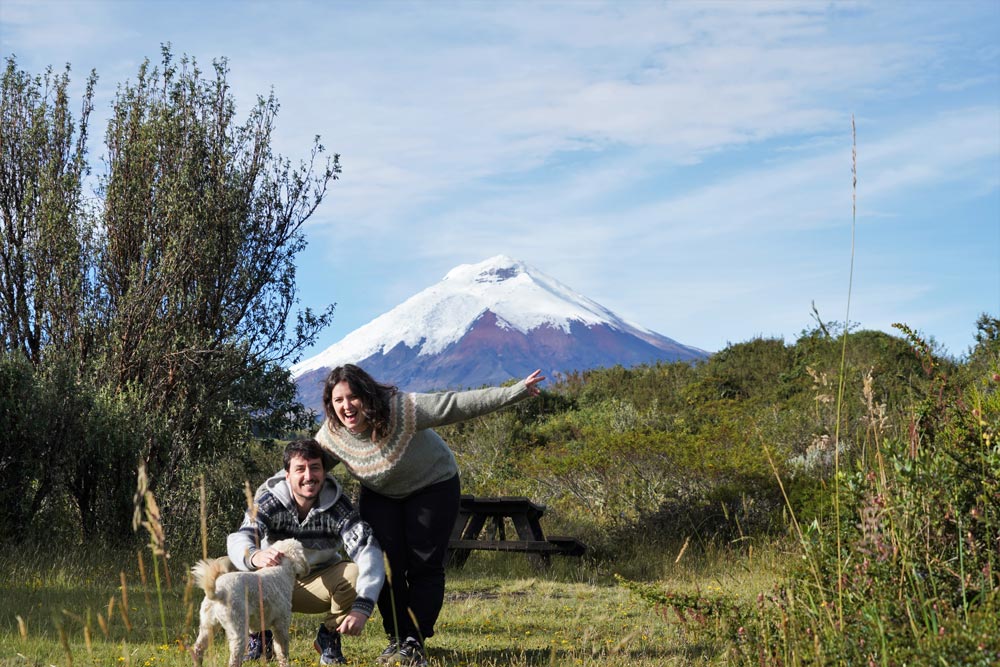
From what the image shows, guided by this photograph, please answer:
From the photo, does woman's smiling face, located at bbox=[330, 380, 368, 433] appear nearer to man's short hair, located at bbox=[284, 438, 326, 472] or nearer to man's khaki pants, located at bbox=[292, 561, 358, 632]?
man's short hair, located at bbox=[284, 438, 326, 472]

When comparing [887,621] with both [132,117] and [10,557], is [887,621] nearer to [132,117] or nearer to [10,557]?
[10,557]

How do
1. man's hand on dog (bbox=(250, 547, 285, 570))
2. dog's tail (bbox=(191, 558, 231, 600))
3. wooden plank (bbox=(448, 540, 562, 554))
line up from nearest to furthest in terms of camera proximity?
dog's tail (bbox=(191, 558, 231, 600))
man's hand on dog (bbox=(250, 547, 285, 570))
wooden plank (bbox=(448, 540, 562, 554))

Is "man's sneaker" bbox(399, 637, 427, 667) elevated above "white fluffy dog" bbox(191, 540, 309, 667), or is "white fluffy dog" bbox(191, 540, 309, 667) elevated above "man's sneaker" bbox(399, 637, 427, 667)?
"white fluffy dog" bbox(191, 540, 309, 667)

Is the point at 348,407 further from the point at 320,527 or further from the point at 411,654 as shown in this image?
the point at 411,654

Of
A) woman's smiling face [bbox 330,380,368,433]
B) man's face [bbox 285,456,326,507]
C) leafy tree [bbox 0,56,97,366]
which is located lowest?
man's face [bbox 285,456,326,507]

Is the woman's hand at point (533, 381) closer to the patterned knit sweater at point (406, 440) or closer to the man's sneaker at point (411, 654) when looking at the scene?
the patterned knit sweater at point (406, 440)

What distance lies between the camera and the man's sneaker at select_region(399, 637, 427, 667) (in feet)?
15.0

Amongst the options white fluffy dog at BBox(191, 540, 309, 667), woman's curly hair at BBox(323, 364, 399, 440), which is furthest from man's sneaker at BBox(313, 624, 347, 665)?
woman's curly hair at BBox(323, 364, 399, 440)

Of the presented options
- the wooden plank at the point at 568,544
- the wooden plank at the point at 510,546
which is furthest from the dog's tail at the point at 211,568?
the wooden plank at the point at 568,544

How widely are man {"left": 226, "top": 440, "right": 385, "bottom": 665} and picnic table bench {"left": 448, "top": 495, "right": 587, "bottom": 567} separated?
14.6ft

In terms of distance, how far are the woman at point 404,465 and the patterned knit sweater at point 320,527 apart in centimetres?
18

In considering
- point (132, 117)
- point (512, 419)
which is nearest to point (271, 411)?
point (132, 117)

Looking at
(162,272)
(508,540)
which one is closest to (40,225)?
(162,272)

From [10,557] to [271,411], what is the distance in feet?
16.4
